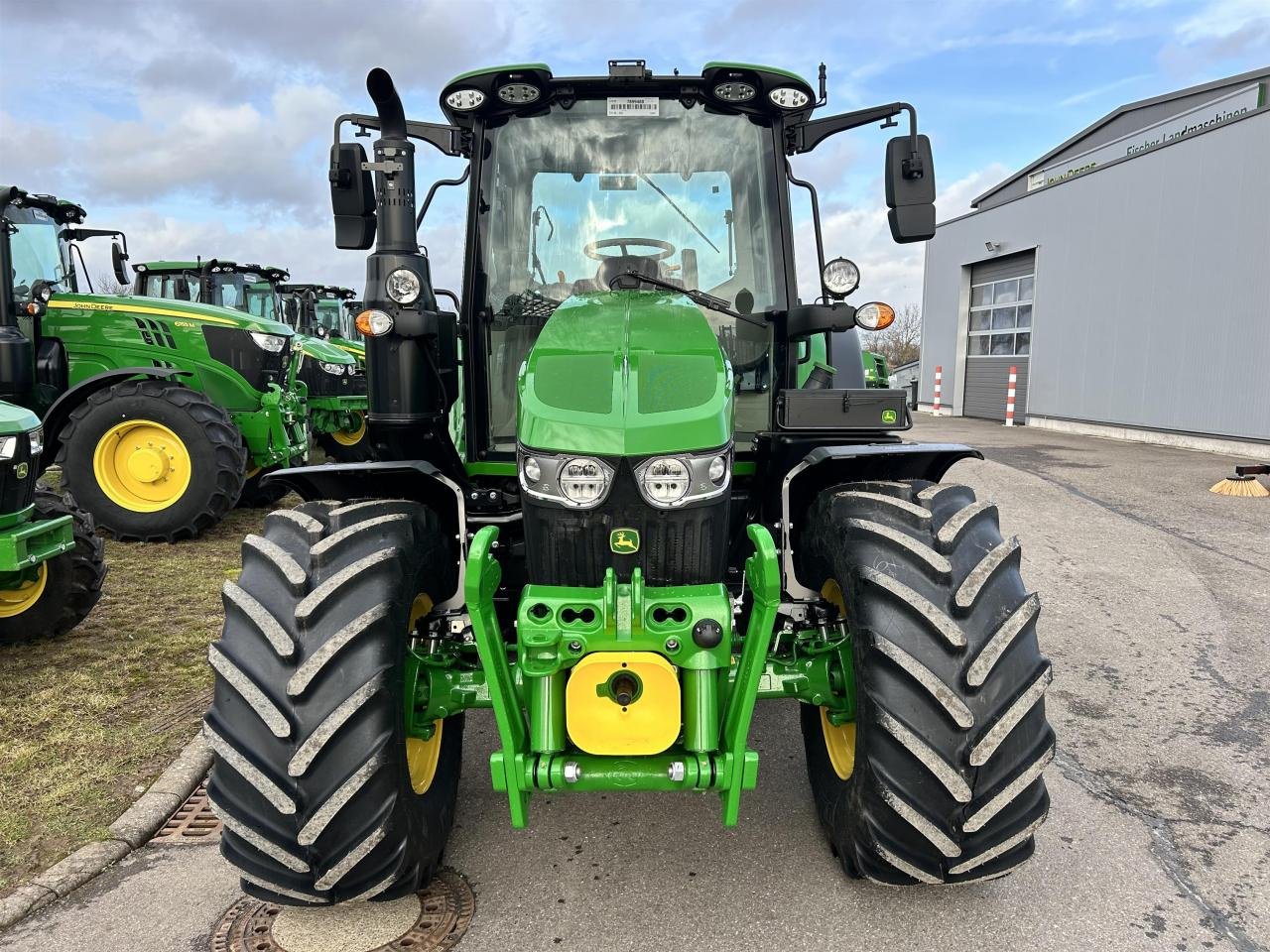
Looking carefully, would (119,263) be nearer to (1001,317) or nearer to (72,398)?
(72,398)

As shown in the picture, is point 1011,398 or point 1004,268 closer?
point 1011,398

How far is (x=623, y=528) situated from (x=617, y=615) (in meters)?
0.31

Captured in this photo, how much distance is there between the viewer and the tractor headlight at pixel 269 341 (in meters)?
8.55

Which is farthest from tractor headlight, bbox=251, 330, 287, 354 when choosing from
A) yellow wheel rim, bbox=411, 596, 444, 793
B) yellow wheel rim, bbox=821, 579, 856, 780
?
Result: yellow wheel rim, bbox=821, 579, 856, 780

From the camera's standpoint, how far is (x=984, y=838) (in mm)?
2381

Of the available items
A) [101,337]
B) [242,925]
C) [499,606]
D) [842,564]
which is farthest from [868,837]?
[101,337]

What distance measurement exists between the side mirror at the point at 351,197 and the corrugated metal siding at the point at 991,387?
19.0 m

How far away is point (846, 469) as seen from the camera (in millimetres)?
3123

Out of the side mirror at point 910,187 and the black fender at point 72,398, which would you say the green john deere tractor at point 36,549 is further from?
the side mirror at point 910,187

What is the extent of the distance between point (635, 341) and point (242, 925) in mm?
2048

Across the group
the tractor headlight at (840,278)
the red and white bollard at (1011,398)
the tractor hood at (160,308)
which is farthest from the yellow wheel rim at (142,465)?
the red and white bollard at (1011,398)

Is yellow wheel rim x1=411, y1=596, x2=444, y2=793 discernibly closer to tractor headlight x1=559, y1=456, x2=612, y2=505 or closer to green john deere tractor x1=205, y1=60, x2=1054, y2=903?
green john deere tractor x1=205, y1=60, x2=1054, y2=903

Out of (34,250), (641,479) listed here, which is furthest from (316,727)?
(34,250)

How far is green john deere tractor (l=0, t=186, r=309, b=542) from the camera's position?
7301 mm
